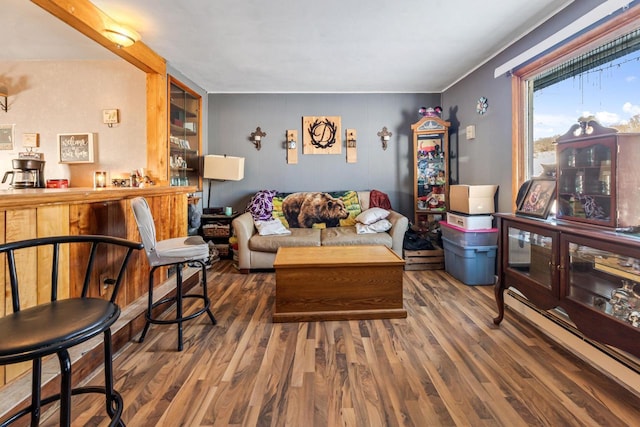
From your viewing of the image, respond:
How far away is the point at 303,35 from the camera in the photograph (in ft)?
9.36

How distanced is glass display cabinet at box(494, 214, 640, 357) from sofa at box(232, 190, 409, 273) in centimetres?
170

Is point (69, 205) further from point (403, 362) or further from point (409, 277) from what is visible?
point (409, 277)

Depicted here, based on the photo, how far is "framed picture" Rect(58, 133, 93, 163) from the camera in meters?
3.47

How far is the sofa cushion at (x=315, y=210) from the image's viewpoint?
428cm

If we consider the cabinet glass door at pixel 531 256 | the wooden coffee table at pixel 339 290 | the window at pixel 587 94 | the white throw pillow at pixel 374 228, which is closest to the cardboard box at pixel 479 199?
the window at pixel 587 94

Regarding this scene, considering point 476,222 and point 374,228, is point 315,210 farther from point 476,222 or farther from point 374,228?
point 476,222

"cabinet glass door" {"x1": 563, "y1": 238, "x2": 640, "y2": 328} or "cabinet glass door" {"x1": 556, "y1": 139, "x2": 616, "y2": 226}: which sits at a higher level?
"cabinet glass door" {"x1": 556, "y1": 139, "x2": 616, "y2": 226}

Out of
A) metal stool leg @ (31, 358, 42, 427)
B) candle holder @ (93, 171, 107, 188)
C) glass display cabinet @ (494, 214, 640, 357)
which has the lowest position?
metal stool leg @ (31, 358, 42, 427)

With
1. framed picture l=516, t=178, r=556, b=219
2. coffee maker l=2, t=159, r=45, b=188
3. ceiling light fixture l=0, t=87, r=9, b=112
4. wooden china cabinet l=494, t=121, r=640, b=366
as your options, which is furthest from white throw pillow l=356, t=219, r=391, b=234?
ceiling light fixture l=0, t=87, r=9, b=112

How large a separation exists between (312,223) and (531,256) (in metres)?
2.65

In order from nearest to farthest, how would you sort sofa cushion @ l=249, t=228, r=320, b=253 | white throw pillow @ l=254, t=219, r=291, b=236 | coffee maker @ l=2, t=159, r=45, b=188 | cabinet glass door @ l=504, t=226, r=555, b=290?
cabinet glass door @ l=504, t=226, r=555, b=290, coffee maker @ l=2, t=159, r=45, b=188, sofa cushion @ l=249, t=228, r=320, b=253, white throw pillow @ l=254, t=219, r=291, b=236

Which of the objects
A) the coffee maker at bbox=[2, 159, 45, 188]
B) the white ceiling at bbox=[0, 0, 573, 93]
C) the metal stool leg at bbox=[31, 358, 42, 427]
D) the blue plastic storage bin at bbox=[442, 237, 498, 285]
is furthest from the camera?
the blue plastic storage bin at bbox=[442, 237, 498, 285]

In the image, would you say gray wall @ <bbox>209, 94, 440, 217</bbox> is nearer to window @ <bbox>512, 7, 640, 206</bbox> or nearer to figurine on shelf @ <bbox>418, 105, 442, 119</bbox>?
figurine on shelf @ <bbox>418, 105, 442, 119</bbox>

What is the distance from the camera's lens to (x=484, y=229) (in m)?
3.30
